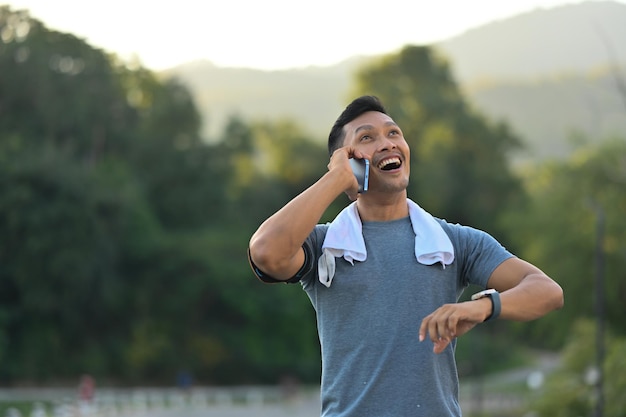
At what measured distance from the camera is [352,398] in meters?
3.99

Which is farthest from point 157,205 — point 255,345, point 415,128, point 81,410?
point 81,410

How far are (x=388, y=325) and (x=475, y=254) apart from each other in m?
0.44

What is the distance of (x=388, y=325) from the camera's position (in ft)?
13.1

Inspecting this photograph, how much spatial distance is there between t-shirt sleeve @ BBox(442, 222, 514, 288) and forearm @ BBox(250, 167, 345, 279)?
53 centimetres

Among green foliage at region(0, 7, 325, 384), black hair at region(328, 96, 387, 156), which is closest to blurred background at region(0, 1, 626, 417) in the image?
green foliage at region(0, 7, 325, 384)

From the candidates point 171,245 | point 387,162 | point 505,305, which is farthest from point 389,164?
point 171,245

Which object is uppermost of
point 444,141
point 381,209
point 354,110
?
point 444,141

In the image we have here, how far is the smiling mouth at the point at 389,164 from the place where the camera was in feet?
13.7

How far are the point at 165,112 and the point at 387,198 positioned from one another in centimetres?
5551

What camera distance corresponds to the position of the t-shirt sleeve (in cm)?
416

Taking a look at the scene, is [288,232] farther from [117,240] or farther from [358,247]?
[117,240]

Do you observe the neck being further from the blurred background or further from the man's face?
the blurred background

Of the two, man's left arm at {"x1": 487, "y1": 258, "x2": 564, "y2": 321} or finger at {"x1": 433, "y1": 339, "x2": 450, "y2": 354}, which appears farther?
man's left arm at {"x1": 487, "y1": 258, "x2": 564, "y2": 321}

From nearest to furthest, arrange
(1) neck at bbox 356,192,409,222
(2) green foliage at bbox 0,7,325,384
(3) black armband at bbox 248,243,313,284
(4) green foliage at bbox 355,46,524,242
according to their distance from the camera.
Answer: (3) black armband at bbox 248,243,313,284 < (1) neck at bbox 356,192,409,222 < (2) green foliage at bbox 0,7,325,384 < (4) green foliage at bbox 355,46,524,242
